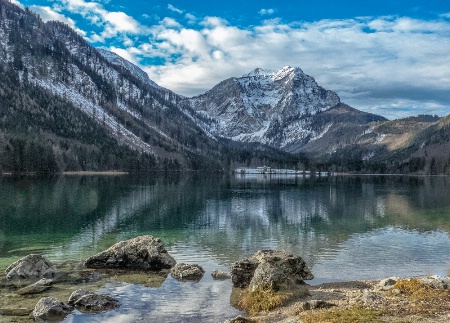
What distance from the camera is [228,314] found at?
25.8 m


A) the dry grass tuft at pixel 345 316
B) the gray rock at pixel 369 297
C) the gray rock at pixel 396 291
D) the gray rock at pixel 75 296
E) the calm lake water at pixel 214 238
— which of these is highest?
the dry grass tuft at pixel 345 316

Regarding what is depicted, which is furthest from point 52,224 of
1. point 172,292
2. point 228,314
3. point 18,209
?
point 228,314

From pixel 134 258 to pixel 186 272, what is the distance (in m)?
5.92

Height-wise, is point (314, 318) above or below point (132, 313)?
above

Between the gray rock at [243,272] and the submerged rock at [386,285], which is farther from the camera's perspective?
the gray rock at [243,272]

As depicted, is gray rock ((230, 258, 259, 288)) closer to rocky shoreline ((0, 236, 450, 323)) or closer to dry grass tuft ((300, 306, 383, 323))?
rocky shoreline ((0, 236, 450, 323))

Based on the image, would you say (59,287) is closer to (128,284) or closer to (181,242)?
(128,284)

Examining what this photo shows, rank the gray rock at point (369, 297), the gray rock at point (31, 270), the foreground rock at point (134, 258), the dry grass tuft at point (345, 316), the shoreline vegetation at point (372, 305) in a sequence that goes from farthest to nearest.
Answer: the foreground rock at point (134, 258)
the gray rock at point (31, 270)
the gray rock at point (369, 297)
the shoreline vegetation at point (372, 305)
the dry grass tuft at point (345, 316)

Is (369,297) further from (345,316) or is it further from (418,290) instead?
(345,316)

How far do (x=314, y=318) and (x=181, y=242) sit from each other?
33440mm

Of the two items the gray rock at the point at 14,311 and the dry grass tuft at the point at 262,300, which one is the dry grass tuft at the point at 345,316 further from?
the gray rock at the point at 14,311

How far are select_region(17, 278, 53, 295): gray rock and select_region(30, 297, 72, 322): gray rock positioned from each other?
4.86m

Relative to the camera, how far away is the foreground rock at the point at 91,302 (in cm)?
2614

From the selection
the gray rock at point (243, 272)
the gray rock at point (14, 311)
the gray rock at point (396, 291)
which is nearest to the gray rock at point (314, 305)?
the gray rock at point (396, 291)
